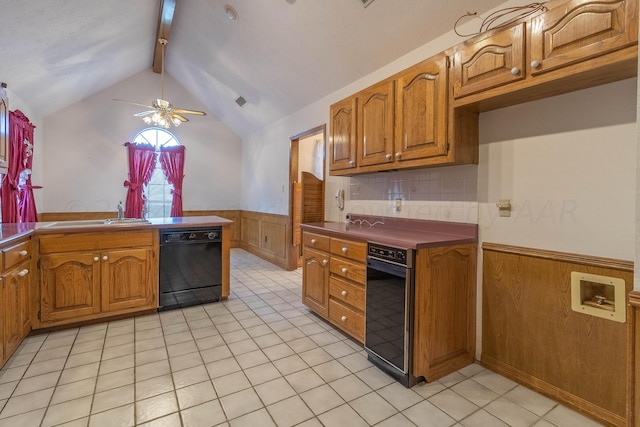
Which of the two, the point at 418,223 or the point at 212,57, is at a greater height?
the point at 212,57

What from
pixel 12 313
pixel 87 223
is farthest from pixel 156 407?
pixel 87 223

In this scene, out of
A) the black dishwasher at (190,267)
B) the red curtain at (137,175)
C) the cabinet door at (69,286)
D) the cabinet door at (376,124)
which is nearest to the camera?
the cabinet door at (376,124)

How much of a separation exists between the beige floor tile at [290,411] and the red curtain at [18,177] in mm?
3869

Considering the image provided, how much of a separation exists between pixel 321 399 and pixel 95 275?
228 centimetres

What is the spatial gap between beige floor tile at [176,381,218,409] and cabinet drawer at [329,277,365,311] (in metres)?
1.13

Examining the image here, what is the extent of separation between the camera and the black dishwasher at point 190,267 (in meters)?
3.08

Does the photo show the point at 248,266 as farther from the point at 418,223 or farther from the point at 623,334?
the point at 623,334

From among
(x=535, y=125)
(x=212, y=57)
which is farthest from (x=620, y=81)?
(x=212, y=57)

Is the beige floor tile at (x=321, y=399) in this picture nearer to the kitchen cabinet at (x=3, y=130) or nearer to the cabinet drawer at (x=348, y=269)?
the cabinet drawer at (x=348, y=269)

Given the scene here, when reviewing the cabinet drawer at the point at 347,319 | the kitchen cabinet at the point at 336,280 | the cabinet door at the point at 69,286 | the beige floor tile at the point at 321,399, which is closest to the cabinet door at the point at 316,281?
the kitchen cabinet at the point at 336,280

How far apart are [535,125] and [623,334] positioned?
123cm

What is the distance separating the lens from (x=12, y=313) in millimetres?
2146

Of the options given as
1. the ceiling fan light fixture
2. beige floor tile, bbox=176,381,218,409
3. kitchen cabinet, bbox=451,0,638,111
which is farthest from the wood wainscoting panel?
the ceiling fan light fixture

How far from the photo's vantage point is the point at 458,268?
2.10 metres
